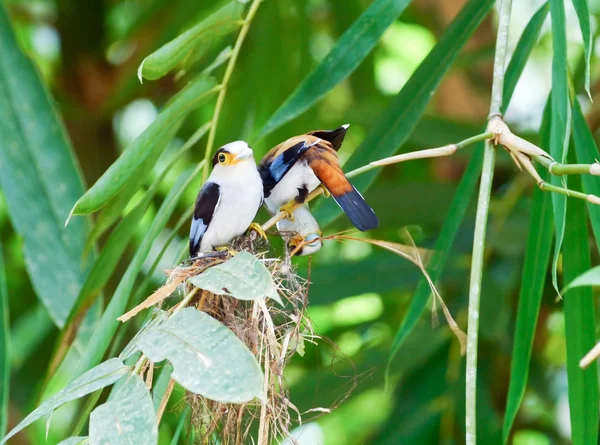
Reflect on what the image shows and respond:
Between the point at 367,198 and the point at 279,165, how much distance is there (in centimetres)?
88

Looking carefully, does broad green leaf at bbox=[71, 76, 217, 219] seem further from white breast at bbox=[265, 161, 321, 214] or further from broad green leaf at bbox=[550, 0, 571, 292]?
broad green leaf at bbox=[550, 0, 571, 292]

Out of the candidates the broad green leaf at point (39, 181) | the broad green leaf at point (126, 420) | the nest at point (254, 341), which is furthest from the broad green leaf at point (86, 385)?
the broad green leaf at point (39, 181)

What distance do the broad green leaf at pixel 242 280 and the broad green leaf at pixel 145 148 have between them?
0.95 ft

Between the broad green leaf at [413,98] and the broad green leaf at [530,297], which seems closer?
the broad green leaf at [530,297]

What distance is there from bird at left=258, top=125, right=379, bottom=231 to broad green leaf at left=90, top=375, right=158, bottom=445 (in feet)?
1.45

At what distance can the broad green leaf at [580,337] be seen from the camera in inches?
54.6

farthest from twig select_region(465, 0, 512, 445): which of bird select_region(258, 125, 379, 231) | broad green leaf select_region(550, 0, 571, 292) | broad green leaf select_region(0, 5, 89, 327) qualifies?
broad green leaf select_region(0, 5, 89, 327)

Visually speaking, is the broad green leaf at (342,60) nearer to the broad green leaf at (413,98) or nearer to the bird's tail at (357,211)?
the broad green leaf at (413,98)

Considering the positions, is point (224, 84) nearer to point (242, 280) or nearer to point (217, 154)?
Result: point (217, 154)

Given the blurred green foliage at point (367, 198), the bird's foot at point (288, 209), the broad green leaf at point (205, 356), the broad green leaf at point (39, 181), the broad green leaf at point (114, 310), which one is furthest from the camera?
the broad green leaf at point (39, 181)

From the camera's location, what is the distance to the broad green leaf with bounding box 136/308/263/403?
2.79 ft

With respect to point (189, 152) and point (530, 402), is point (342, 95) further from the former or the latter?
point (530, 402)

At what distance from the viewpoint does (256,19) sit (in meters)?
2.93

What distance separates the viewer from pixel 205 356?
91cm
